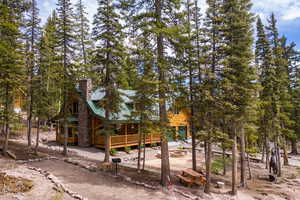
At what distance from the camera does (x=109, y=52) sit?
14367 mm

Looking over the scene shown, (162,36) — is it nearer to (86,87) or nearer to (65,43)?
(65,43)

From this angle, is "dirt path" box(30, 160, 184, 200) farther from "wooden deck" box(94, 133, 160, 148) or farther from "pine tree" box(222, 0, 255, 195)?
"wooden deck" box(94, 133, 160, 148)

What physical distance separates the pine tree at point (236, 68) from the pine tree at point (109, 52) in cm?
746

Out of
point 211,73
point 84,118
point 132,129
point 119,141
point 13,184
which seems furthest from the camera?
point 132,129

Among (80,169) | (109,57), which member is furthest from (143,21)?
(80,169)

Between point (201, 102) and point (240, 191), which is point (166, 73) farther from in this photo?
point (240, 191)

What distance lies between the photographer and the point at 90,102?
21594 mm

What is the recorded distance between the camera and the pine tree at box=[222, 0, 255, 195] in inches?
435

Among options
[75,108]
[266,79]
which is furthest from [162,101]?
[75,108]

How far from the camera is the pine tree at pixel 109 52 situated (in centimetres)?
1434

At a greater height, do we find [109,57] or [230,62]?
[109,57]

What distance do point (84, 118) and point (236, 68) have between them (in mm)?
17211

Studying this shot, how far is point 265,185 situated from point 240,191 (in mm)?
3863

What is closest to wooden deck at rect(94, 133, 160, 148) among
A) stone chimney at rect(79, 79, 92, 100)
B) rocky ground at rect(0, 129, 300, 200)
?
stone chimney at rect(79, 79, 92, 100)
